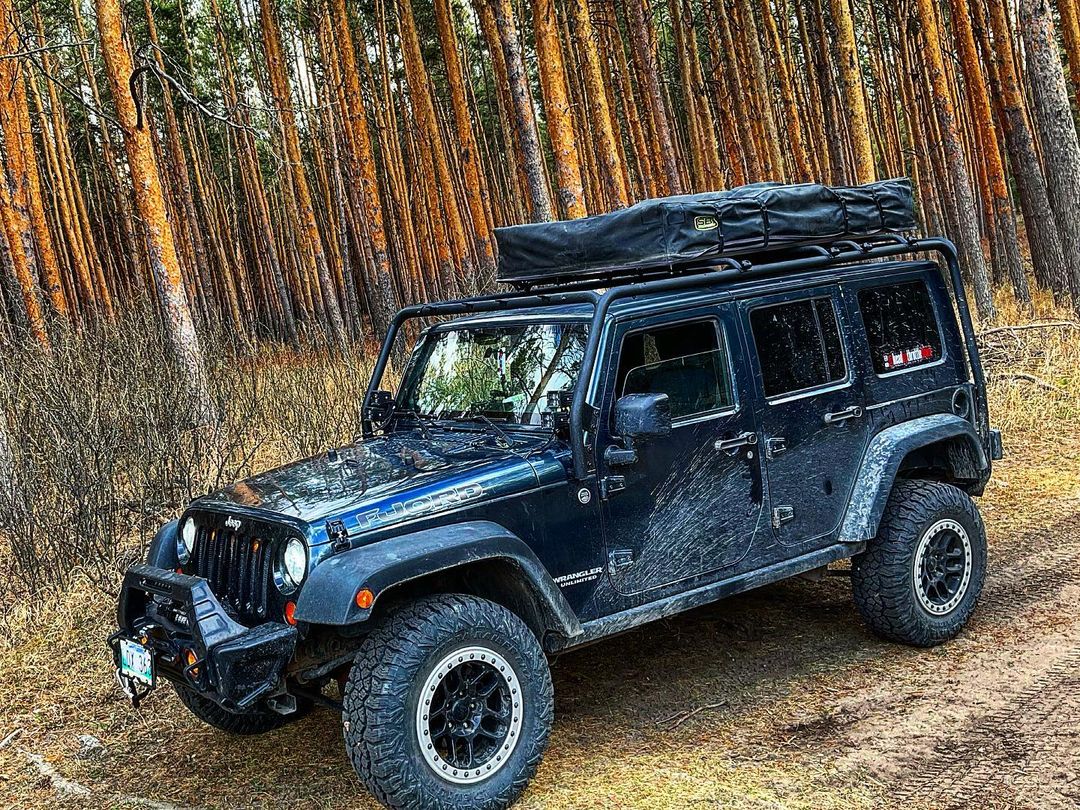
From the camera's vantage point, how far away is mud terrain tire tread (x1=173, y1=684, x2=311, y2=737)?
5137 millimetres

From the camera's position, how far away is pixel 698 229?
5332 millimetres

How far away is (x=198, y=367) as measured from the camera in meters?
10.9

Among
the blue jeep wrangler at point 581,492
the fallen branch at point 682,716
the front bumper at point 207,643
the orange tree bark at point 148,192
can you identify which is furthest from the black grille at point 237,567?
the orange tree bark at point 148,192

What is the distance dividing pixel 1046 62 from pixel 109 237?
119 feet

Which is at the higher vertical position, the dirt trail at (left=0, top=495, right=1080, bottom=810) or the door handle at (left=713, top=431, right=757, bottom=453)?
the door handle at (left=713, top=431, right=757, bottom=453)

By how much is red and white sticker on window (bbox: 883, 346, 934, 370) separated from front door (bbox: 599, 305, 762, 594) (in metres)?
1.12

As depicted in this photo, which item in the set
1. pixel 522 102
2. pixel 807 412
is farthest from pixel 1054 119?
pixel 807 412

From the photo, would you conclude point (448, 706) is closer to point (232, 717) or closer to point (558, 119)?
point (232, 717)

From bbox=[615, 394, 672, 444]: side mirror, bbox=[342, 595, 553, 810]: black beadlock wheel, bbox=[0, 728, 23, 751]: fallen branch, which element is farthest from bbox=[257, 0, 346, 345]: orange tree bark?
bbox=[342, 595, 553, 810]: black beadlock wheel

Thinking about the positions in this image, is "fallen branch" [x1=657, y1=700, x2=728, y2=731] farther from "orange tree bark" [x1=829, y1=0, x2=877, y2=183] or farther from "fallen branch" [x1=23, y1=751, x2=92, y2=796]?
"orange tree bark" [x1=829, y1=0, x2=877, y2=183]

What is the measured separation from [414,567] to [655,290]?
73.3 inches

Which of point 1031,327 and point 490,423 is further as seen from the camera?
point 1031,327

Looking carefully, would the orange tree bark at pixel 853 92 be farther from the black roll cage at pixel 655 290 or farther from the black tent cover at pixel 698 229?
the black roll cage at pixel 655 290

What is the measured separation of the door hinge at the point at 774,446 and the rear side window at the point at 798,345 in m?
0.24
